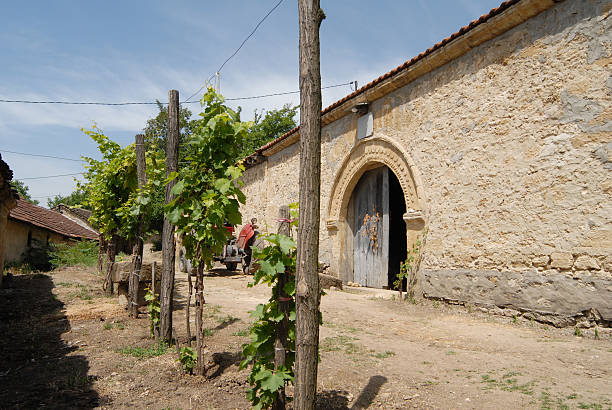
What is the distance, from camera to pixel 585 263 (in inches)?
184

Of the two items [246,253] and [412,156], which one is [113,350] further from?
[246,253]

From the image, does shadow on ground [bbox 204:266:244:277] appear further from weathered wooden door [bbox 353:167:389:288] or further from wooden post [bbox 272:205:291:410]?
wooden post [bbox 272:205:291:410]

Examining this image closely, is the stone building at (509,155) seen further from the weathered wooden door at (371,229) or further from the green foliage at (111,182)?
the green foliage at (111,182)

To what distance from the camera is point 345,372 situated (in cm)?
363

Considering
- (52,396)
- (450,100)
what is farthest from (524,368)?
(450,100)

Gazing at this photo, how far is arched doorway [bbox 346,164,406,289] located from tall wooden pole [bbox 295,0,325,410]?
6.15 meters

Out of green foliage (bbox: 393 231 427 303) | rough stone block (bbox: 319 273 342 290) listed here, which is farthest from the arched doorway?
green foliage (bbox: 393 231 427 303)

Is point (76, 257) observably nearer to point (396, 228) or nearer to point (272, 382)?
point (396, 228)

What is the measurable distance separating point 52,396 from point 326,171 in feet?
24.4

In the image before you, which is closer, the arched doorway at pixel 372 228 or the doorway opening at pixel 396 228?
the arched doorway at pixel 372 228

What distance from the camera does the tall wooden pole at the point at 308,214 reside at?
7.98 ft

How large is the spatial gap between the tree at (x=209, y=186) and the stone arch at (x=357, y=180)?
13.9ft

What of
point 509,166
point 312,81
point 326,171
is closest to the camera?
point 312,81

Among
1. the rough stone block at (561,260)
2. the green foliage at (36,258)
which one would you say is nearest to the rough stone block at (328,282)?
the rough stone block at (561,260)
